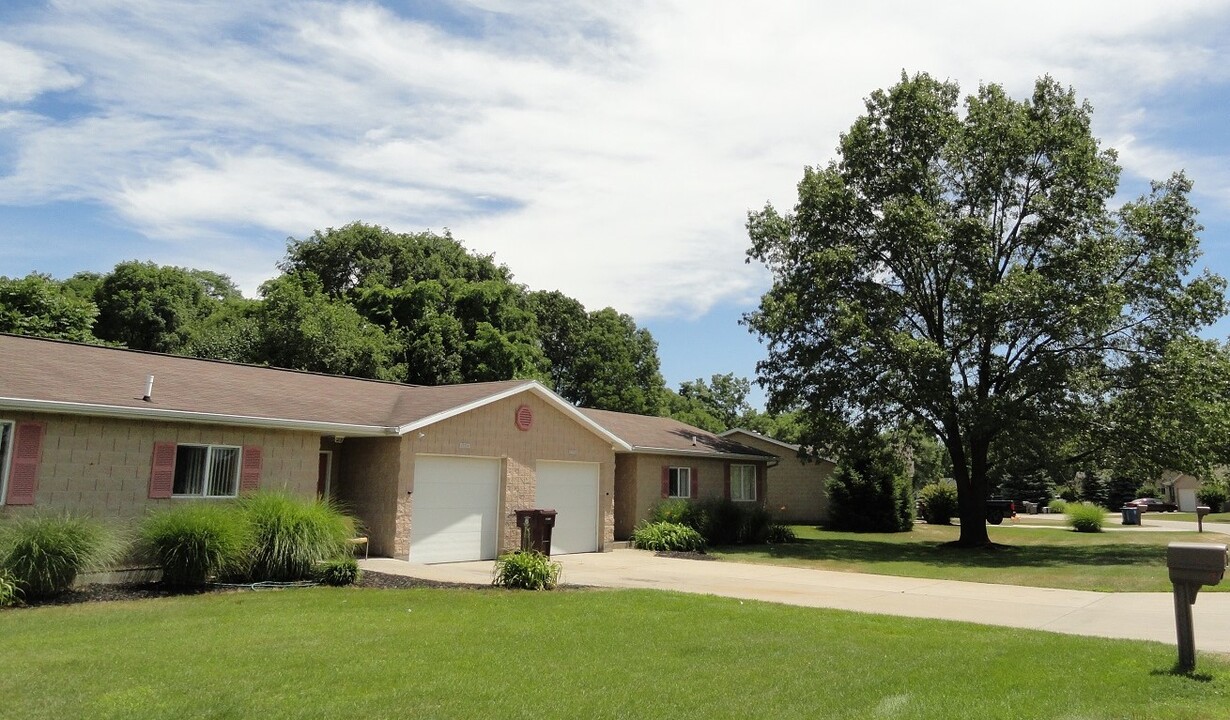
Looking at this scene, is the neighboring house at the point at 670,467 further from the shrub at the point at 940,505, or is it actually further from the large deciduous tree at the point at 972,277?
the shrub at the point at 940,505

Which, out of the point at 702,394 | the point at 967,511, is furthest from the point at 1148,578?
the point at 702,394

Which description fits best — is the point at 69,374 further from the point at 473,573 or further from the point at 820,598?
the point at 820,598

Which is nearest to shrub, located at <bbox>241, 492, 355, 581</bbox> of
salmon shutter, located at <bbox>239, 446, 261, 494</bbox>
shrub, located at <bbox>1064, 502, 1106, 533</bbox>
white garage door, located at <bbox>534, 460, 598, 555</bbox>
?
salmon shutter, located at <bbox>239, 446, 261, 494</bbox>

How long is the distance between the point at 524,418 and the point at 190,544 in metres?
9.07

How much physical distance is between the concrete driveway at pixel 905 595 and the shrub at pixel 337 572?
1.55 meters

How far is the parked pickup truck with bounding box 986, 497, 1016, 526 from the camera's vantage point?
1692 inches

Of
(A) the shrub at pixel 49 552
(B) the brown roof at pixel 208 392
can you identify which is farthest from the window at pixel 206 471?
(A) the shrub at pixel 49 552

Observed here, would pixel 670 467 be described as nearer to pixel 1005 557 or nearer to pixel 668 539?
pixel 668 539

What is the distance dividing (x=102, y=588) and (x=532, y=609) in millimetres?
6884

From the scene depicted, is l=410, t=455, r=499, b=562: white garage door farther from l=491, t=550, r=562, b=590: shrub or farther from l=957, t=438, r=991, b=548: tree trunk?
l=957, t=438, r=991, b=548: tree trunk

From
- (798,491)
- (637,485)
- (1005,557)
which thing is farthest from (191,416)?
(798,491)

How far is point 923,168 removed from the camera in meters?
27.1

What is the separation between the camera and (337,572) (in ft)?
47.0

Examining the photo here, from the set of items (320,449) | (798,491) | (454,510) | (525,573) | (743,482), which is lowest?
(525,573)
